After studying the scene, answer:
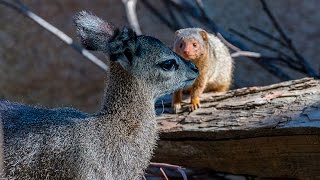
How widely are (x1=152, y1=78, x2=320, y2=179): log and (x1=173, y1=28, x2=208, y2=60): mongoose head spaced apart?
304mm

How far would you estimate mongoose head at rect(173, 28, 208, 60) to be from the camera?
156 inches

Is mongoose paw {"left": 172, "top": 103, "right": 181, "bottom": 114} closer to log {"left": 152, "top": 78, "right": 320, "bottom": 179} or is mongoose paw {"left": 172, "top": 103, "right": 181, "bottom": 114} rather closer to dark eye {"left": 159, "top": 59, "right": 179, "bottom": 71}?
log {"left": 152, "top": 78, "right": 320, "bottom": 179}

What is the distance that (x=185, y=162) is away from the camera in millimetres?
3686

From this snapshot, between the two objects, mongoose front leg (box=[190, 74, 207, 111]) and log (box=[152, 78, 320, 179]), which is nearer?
log (box=[152, 78, 320, 179])

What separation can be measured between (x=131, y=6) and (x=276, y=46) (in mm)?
1293

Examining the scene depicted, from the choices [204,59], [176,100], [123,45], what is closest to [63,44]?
[204,59]

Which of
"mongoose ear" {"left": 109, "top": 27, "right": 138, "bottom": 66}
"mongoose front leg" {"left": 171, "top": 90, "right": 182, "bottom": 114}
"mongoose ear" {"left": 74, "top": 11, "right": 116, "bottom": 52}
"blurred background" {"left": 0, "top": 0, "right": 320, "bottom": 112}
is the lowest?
"mongoose front leg" {"left": 171, "top": 90, "right": 182, "bottom": 114}

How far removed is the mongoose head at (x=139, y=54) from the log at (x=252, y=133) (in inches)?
21.0

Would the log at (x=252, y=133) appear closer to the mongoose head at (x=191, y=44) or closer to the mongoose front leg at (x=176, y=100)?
the mongoose front leg at (x=176, y=100)

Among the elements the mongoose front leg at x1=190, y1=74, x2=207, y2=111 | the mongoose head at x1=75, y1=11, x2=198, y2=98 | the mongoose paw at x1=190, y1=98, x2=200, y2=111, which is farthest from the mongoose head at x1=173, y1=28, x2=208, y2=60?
the mongoose head at x1=75, y1=11, x2=198, y2=98

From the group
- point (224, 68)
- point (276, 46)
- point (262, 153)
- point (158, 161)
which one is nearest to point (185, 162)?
point (158, 161)

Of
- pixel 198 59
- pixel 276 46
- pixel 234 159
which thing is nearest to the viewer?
pixel 234 159

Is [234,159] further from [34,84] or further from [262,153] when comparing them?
[34,84]

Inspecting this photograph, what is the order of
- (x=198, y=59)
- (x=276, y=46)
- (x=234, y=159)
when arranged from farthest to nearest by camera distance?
(x=276, y=46)
(x=198, y=59)
(x=234, y=159)
